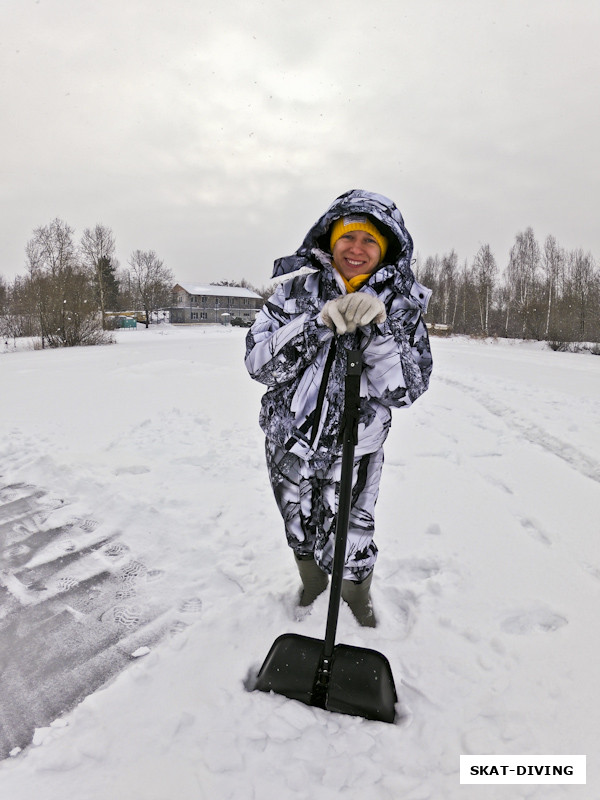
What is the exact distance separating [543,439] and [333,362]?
426 cm

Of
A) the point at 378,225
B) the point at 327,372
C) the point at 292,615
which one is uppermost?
the point at 378,225

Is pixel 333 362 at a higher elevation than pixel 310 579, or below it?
higher

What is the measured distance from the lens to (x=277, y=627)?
6.63 ft

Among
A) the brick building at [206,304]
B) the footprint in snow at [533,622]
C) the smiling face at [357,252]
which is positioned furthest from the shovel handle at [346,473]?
the brick building at [206,304]

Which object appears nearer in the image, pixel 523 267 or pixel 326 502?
pixel 326 502

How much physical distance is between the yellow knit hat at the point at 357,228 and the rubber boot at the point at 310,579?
1448 mm

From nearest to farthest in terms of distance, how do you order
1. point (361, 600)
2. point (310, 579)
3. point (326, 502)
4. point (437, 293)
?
point (326, 502) → point (361, 600) → point (310, 579) → point (437, 293)

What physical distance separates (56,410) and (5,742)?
5.22 meters

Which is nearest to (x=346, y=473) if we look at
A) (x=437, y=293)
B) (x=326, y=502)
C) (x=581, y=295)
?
(x=326, y=502)

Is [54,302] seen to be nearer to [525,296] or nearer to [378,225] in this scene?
[378,225]

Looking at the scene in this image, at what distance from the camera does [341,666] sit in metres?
1.68

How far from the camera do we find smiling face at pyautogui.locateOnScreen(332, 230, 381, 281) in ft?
5.82

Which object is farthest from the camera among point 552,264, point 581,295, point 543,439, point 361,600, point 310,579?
point 552,264

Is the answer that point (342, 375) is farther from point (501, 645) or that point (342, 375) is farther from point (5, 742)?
point (5, 742)
